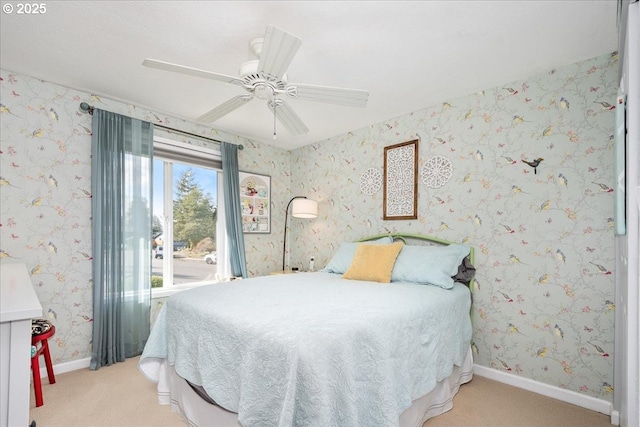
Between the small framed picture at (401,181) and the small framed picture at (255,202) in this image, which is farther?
the small framed picture at (255,202)

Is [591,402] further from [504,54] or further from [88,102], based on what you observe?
[88,102]

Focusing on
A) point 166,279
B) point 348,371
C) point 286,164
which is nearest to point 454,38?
point 348,371

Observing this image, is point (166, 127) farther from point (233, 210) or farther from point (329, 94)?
point (329, 94)

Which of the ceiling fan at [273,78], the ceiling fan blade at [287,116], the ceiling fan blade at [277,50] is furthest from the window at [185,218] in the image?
the ceiling fan blade at [277,50]

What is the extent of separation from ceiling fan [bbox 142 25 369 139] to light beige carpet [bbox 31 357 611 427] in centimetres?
214

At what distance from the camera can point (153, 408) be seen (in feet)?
7.40

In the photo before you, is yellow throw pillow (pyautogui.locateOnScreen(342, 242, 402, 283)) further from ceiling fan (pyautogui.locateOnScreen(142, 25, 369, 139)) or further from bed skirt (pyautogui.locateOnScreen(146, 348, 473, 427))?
ceiling fan (pyautogui.locateOnScreen(142, 25, 369, 139))

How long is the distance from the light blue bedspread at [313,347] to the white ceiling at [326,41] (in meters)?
1.72

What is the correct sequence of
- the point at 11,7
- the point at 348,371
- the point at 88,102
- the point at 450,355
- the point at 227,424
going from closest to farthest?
the point at 348,371 < the point at 227,424 < the point at 11,7 < the point at 450,355 < the point at 88,102

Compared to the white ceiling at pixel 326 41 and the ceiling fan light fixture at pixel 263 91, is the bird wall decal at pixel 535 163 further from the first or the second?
the ceiling fan light fixture at pixel 263 91

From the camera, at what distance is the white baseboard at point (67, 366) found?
9.02 ft

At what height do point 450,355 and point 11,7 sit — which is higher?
point 11,7

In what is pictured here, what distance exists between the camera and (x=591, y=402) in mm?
2283

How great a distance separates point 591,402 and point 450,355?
1051mm
